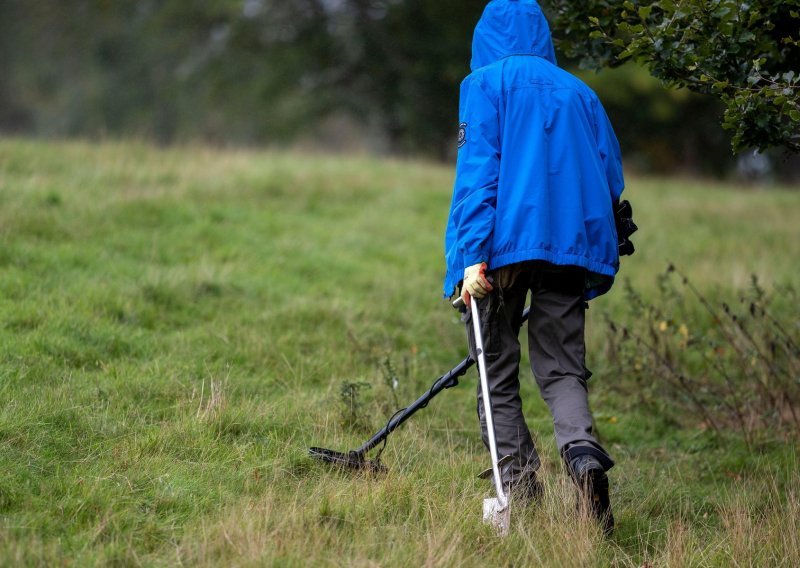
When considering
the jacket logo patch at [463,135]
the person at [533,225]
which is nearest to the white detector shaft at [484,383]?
the person at [533,225]

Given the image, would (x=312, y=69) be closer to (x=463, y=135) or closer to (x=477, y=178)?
(x=463, y=135)

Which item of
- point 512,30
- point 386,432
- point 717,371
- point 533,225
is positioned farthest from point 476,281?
point 717,371

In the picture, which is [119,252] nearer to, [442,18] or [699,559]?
[699,559]

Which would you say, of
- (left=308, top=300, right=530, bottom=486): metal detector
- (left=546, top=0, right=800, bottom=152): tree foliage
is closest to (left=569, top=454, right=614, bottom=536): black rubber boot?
(left=308, top=300, right=530, bottom=486): metal detector

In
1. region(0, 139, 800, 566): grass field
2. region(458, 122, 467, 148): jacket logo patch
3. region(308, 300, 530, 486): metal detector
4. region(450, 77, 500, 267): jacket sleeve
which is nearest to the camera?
region(0, 139, 800, 566): grass field

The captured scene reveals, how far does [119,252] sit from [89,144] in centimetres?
470

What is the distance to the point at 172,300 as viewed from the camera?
6.20m

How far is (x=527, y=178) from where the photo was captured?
3496 millimetres

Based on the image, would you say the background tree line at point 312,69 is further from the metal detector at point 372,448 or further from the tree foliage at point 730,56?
the metal detector at point 372,448

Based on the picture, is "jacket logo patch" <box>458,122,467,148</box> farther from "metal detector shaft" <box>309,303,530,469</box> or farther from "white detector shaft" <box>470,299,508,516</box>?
"metal detector shaft" <box>309,303,530,469</box>

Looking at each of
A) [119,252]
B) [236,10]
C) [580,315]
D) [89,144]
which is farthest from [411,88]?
[580,315]

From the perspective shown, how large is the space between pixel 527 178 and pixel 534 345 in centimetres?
75

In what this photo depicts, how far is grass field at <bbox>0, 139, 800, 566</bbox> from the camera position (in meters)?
3.25

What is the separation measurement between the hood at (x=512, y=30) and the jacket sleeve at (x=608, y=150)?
38 centimetres
